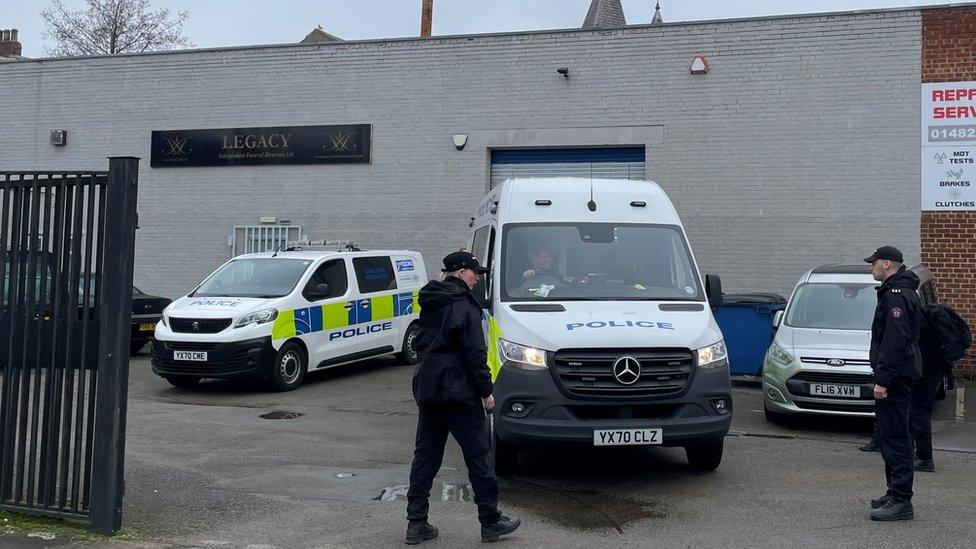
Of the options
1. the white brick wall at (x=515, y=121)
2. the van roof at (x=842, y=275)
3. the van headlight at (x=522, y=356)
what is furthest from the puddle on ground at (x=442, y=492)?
the white brick wall at (x=515, y=121)

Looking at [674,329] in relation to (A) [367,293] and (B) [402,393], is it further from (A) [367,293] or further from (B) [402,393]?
(A) [367,293]

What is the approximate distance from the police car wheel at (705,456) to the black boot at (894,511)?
145cm

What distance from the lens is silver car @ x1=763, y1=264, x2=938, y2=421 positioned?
945 cm

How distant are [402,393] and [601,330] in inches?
230

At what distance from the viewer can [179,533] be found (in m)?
5.94

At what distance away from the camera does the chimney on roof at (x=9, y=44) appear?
2466 centimetres

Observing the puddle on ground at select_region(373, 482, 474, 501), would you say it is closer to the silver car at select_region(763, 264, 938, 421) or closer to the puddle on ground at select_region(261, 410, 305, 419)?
the puddle on ground at select_region(261, 410, 305, 419)

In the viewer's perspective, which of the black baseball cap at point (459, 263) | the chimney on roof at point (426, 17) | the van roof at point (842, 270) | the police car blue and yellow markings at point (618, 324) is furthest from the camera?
the chimney on roof at point (426, 17)

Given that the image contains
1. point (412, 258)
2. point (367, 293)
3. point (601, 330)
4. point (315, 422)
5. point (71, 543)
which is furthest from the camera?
point (412, 258)

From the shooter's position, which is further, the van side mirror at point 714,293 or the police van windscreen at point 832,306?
the police van windscreen at point 832,306

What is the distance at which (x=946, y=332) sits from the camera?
24.7 ft

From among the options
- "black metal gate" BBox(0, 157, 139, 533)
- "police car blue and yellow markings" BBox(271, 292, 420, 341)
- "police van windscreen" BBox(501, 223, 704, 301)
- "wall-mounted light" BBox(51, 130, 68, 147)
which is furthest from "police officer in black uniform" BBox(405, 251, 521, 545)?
"wall-mounted light" BBox(51, 130, 68, 147)

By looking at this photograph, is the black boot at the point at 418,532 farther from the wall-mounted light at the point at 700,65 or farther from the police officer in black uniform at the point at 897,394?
the wall-mounted light at the point at 700,65

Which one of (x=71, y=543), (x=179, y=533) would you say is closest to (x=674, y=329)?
(x=179, y=533)
